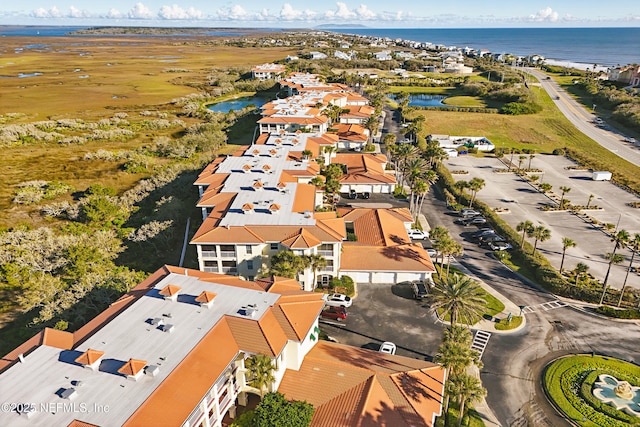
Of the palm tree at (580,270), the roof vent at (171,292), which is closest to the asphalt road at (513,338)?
the palm tree at (580,270)

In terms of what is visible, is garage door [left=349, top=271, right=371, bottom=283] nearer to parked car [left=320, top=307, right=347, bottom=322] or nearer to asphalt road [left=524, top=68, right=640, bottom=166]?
parked car [left=320, top=307, right=347, bottom=322]

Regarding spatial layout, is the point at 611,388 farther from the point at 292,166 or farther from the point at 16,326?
the point at 16,326

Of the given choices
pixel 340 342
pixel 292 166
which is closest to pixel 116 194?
pixel 292 166

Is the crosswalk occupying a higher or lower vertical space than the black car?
lower

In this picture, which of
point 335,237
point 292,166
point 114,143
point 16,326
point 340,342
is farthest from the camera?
point 114,143

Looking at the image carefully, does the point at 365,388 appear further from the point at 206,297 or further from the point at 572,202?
the point at 572,202

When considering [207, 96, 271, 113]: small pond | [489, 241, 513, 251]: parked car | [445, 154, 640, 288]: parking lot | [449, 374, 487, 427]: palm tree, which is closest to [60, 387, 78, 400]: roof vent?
[449, 374, 487, 427]: palm tree

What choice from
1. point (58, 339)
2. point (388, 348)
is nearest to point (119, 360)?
point (58, 339)

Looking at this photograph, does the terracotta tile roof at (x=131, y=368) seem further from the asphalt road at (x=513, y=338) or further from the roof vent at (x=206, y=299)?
the asphalt road at (x=513, y=338)
